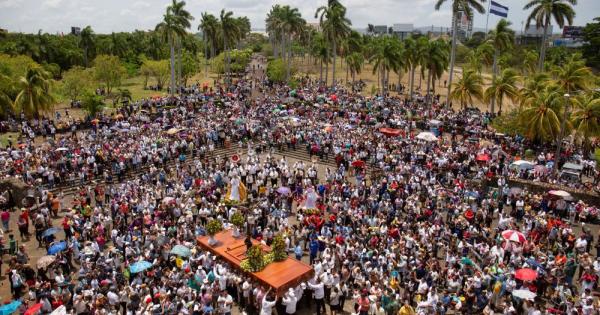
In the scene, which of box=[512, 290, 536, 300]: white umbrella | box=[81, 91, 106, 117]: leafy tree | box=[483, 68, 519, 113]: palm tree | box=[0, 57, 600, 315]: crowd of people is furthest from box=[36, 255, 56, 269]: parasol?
box=[483, 68, 519, 113]: palm tree

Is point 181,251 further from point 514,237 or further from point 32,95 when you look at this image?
point 32,95

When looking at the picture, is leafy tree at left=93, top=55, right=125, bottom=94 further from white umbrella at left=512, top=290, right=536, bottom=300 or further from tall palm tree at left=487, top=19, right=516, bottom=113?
white umbrella at left=512, top=290, right=536, bottom=300

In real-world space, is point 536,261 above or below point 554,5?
below

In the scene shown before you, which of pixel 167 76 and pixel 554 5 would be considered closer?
pixel 554 5

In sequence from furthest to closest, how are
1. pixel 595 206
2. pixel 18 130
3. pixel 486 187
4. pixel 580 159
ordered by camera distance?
pixel 18 130, pixel 580 159, pixel 486 187, pixel 595 206

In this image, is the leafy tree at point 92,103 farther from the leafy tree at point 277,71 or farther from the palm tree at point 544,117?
the palm tree at point 544,117

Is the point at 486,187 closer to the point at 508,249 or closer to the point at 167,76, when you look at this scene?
the point at 508,249

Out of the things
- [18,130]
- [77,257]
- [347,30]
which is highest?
[347,30]

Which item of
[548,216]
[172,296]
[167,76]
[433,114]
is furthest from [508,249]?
[167,76]

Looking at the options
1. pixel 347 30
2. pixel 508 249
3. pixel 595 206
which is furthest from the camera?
pixel 347 30
